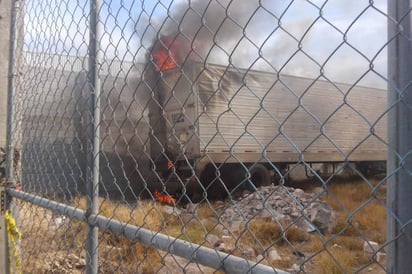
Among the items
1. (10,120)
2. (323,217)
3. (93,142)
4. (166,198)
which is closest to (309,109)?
(93,142)

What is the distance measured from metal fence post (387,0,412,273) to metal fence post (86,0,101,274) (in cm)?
137

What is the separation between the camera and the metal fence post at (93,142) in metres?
1.92

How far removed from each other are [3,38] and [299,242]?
445 centimetres

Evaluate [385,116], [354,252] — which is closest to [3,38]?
[385,116]

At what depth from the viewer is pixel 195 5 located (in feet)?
5.32

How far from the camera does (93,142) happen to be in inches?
76.2

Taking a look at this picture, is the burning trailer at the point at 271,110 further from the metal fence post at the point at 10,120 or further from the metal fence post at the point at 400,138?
the metal fence post at the point at 10,120

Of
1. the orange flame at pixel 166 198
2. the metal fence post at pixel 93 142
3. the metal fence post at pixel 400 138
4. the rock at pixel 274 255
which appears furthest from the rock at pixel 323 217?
the metal fence post at pixel 400 138

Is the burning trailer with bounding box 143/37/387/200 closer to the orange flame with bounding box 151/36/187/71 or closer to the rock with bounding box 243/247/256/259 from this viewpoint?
the orange flame with bounding box 151/36/187/71

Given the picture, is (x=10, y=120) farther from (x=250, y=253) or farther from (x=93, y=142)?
(x=250, y=253)

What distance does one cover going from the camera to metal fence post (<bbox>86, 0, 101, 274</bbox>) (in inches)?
75.6

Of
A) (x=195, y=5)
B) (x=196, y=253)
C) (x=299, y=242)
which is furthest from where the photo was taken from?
(x=299, y=242)

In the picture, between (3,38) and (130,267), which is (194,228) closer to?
(130,267)

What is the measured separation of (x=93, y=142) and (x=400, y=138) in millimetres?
1405
